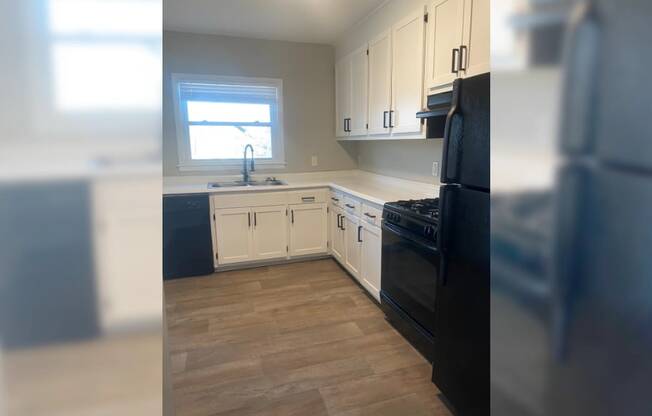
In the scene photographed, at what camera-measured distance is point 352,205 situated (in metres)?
3.30

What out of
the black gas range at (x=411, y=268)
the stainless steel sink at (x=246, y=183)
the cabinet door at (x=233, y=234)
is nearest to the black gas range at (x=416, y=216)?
the black gas range at (x=411, y=268)

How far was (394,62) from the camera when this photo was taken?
2.86m

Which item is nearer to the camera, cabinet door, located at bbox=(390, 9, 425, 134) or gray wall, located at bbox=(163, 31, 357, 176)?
cabinet door, located at bbox=(390, 9, 425, 134)

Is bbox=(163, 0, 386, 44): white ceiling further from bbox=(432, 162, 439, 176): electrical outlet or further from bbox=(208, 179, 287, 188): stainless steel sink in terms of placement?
bbox=(208, 179, 287, 188): stainless steel sink

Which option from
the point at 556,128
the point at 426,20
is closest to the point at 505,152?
the point at 556,128

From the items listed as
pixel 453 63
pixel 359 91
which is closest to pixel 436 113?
pixel 453 63

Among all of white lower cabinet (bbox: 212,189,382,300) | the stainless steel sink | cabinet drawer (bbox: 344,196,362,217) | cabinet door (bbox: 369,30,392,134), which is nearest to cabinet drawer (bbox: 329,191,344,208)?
white lower cabinet (bbox: 212,189,382,300)

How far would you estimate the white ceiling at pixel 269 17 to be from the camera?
3014 mm

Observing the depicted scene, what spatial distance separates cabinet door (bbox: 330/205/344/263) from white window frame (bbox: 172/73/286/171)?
3.17 ft

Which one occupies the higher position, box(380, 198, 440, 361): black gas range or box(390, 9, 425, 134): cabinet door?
box(390, 9, 425, 134): cabinet door

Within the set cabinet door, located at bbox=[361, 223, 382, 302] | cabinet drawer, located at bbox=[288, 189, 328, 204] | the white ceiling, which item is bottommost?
cabinet door, located at bbox=[361, 223, 382, 302]

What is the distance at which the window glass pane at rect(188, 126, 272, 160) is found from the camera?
3.97 metres

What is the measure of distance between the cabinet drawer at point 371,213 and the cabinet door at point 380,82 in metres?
0.67

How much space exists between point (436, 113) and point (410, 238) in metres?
0.78
